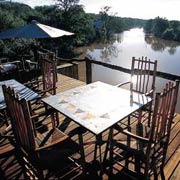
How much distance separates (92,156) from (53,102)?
0.90m

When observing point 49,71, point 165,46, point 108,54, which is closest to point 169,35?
point 165,46

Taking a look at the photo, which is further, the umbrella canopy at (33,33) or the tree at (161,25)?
the tree at (161,25)

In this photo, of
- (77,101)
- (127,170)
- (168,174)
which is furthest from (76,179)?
(168,174)

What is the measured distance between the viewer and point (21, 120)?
1756 millimetres

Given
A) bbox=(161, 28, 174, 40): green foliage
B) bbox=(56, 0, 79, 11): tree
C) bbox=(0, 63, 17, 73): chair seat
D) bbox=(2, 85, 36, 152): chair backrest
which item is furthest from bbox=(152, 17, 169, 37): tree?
bbox=(2, 85, 36, 152): chair backrest

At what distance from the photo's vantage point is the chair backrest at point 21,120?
167cm

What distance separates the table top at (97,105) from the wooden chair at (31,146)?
320 mm

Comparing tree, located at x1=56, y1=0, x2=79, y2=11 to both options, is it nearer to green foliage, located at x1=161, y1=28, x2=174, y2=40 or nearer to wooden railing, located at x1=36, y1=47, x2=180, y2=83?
wooden railing, located at x1=36, y1=47, x2=180, y2=83

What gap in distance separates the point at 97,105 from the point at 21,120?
1000 mm

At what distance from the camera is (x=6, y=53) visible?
1205cm

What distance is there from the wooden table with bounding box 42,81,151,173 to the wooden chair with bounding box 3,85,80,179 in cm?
32

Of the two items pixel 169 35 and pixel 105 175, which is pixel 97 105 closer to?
pixel 105 175

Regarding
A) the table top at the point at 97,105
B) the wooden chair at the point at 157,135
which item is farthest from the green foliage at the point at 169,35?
the wooden chair at the point at 157,135

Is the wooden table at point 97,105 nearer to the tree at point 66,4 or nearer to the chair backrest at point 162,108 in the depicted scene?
the chair backrest at point 162,108
